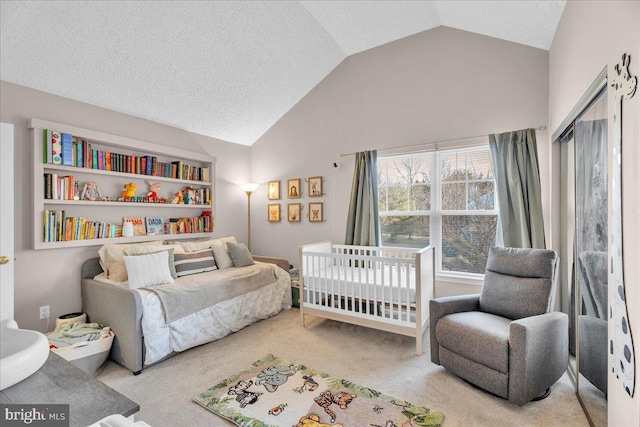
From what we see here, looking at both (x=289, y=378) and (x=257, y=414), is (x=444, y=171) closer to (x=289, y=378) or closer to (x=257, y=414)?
(x=289, y=378)

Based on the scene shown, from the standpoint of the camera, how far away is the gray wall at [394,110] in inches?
112

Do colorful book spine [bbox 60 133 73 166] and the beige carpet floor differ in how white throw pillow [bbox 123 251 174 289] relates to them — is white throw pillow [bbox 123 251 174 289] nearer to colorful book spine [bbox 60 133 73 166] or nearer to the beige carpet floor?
the beige carpet floor

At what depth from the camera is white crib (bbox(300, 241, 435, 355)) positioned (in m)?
2.63

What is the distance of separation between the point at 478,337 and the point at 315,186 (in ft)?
8.61

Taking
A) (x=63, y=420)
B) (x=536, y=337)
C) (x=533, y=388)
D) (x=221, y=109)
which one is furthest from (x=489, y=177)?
(x=63, y=420)

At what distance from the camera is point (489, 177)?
3070mm

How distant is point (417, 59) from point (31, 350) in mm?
3745

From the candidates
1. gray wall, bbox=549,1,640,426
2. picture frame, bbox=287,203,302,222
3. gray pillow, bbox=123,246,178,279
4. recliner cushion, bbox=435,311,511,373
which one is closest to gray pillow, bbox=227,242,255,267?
gray pillow, bbox=123,246,178,279

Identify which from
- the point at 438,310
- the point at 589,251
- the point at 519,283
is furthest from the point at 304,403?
the point at 589,251

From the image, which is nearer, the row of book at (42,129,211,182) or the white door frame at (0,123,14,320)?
the white door frame at (0,123,14,320)

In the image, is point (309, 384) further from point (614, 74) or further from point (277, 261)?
point (614, 74)

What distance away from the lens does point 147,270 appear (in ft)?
8.92

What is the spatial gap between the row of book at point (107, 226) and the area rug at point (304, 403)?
79.5 inches

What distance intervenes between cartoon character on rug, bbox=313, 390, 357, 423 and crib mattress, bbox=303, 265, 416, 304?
96cm
